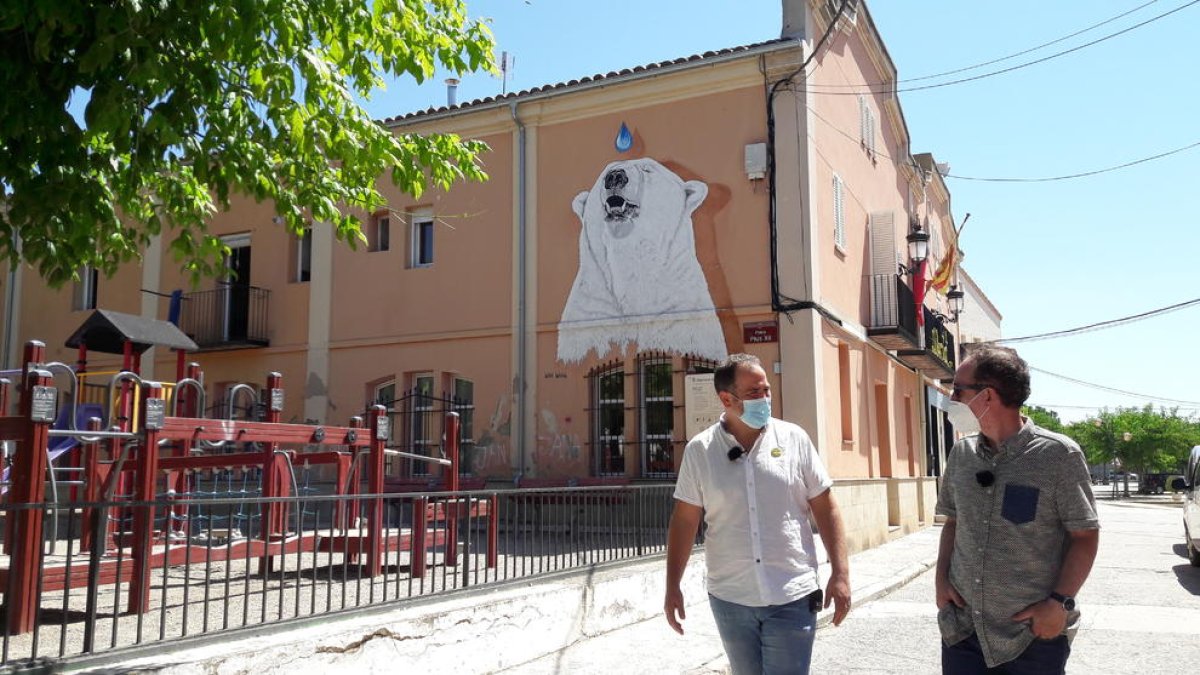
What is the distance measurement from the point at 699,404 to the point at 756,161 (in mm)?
3532

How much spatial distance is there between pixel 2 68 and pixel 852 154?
1402 cm

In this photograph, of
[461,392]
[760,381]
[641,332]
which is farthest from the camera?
[461,392]

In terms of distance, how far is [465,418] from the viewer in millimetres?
15633

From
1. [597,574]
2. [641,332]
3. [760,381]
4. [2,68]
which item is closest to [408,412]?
[641,332]

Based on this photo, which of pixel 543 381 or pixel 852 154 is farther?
pixel 852 154

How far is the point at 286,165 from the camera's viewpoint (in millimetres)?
7289

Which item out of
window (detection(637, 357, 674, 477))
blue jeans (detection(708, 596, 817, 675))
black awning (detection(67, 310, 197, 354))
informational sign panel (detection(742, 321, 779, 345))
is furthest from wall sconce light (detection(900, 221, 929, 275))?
blue jeans (detection(708, 596, 817, 675))

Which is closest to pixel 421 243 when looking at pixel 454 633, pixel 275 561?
pixel 275 561

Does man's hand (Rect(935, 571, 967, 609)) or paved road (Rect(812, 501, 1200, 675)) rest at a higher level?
man's hand (Rect(935, 571, 967, 609))

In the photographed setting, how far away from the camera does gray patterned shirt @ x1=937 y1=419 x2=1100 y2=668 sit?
3146 millimetres

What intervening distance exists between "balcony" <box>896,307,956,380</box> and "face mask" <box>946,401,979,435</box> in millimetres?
15361

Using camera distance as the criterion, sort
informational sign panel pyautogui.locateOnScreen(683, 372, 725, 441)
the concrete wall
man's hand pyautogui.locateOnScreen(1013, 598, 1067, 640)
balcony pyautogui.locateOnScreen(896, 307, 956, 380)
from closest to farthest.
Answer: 1. man's hand pyautogui.locateOnScreen(1013, 598, 1067, 640)
2. the concrete wall
3. informational sign panel pyautogui.locateOnScreen(683, 372, 725, 441)
4. balcony pyautogui.locateOnScreen(896, 307, 956, 380)

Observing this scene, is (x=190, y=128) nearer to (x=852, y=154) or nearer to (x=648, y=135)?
(x=648, y=135)

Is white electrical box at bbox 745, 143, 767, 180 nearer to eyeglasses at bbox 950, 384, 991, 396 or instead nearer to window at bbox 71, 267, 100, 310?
eyeglasses at bbox 950, 384, 991, 396
